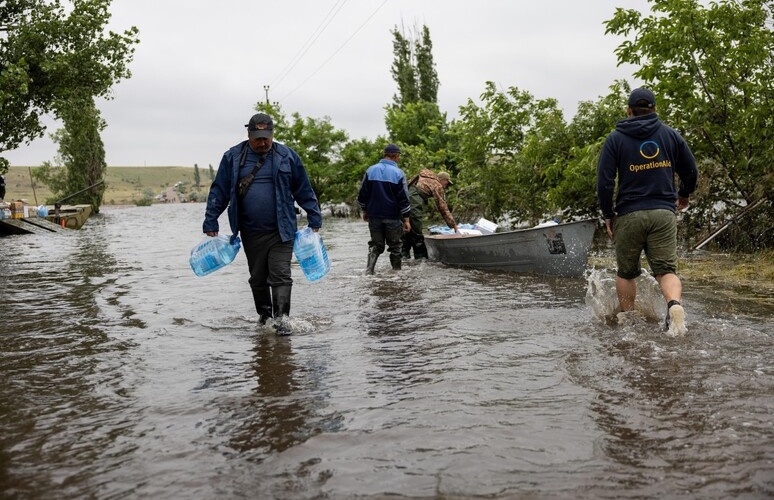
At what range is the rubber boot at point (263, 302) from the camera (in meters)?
7.38

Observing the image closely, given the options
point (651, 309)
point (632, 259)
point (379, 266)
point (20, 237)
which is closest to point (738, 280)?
point (651, 309)

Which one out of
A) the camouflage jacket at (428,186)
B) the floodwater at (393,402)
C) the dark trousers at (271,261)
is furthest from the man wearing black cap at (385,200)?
the dark trousers at (271,261)

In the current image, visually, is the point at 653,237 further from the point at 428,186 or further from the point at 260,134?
the point at 428,186

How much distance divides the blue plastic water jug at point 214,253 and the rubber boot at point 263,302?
540 mm

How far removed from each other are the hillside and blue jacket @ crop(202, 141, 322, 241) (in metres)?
118

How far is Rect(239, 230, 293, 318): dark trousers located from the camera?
7.16 m

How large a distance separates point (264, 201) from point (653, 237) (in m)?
3.60

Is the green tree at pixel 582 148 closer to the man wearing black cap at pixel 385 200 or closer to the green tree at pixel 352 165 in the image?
the man wearing black cap at pixel 385 200

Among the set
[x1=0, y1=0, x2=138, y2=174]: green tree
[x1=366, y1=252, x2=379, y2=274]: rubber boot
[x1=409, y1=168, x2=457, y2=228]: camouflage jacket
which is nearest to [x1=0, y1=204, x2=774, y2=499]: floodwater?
[x1=366, y1=252, x2=379, y2=274]: rubber boot

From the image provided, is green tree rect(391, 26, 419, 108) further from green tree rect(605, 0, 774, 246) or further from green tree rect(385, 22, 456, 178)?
green tree rect(605, 0, 774, 246)

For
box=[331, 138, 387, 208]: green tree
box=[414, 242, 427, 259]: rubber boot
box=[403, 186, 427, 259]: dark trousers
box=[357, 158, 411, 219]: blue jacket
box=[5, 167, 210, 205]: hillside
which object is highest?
box=[5, 167, 210, 205]: hillside

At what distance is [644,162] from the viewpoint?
6566 mm

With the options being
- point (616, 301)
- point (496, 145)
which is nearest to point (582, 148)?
point (496, 145)

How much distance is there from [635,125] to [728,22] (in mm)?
6725
